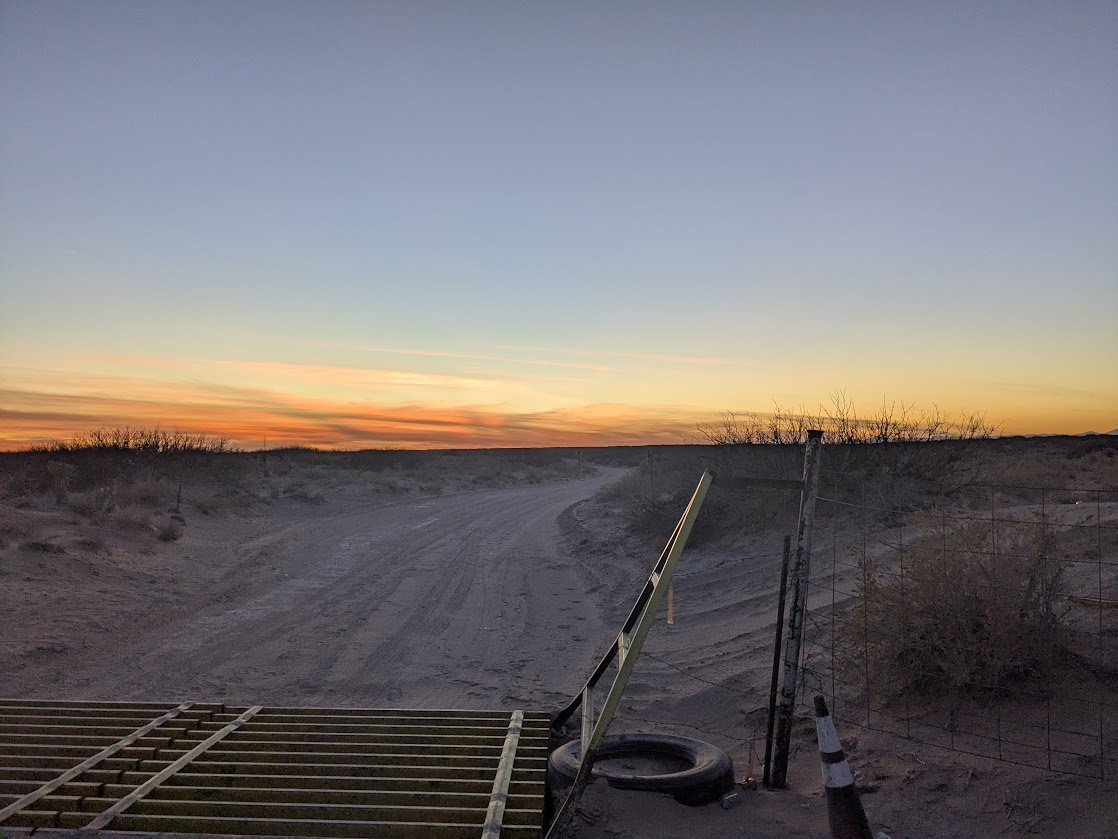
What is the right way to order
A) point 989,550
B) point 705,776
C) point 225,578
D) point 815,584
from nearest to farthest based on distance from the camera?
point 705,776 → point 989,550 → point 815,584 → point 225,578

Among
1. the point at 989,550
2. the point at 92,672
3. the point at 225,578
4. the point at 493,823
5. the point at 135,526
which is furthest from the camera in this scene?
the point at 135,526

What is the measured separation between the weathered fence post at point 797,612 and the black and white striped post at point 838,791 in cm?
55

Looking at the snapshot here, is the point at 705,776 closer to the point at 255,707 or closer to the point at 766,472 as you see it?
the point at 255,707

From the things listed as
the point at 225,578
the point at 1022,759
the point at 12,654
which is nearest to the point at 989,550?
the point at 1022,759

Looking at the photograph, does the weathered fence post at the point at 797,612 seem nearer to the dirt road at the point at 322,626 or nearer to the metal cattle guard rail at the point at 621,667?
the metal cattle guard rail at the point at 621,667

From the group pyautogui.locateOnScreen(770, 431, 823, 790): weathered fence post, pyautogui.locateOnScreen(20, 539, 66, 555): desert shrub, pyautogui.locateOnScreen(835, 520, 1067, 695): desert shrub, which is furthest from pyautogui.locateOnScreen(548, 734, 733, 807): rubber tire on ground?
pyautogui.locateOnScreen(20, 539, 66, 555): desert shrub

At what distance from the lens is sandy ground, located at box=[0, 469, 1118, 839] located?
4.80 metres

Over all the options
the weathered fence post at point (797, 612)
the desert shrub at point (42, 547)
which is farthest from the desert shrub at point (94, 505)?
the weathered fence post at point (797, 612)

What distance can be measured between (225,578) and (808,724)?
31.6ft

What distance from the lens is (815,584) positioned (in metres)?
9.45

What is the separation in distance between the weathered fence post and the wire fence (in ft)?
2.99

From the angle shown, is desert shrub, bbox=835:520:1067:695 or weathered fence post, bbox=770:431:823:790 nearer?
weathered fence post, bbox=770:431:823:790

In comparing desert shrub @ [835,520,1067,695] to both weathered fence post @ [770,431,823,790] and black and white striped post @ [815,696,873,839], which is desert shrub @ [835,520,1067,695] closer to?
weathered fence post @ [770,431,823,790]

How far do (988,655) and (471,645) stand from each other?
→ 5.44m
